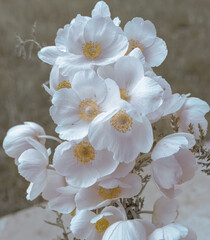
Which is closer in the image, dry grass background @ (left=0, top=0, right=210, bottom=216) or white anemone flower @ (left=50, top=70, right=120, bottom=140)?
white anemone flower @ (left=50, top=70, right=120, bottom=140)

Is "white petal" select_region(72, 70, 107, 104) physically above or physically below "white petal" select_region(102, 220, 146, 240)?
above

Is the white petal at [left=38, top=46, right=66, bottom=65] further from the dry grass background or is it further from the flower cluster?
the dry grass background

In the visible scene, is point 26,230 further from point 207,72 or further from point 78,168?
point 207,72

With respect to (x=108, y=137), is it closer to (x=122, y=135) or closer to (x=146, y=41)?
(x=122, y=135)

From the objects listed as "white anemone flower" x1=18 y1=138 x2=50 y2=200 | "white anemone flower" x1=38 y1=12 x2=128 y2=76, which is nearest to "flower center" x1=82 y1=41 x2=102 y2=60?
"white anemone flower" x1=38 y1=12 x2=128 y2=76

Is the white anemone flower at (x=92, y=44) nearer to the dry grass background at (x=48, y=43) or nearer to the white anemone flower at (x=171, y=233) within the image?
the white anemone flower at (x=171, y=233)

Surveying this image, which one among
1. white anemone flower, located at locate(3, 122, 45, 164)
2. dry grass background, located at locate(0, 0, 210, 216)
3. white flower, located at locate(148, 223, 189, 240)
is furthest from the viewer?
dry grass background, located at locate(0, 0, 210, 216)

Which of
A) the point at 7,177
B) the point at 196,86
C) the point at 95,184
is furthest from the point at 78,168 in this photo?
the point at 196,86

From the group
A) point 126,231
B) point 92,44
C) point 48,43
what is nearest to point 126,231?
Result: point 126,231
